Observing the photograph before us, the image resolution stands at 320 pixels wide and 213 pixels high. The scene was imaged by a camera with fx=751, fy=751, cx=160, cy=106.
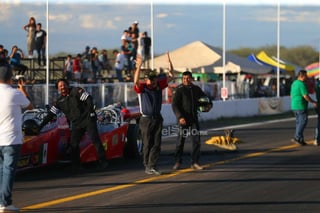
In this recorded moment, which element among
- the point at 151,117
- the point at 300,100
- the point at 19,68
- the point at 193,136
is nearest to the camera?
the point at 151,117

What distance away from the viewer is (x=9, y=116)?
8656 mm

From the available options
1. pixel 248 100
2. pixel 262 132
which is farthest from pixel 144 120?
pixel 248 100

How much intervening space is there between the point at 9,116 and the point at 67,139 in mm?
4106

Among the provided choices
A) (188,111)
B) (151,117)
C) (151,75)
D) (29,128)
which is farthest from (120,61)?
(29,128)

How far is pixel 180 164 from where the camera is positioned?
13.2 meters

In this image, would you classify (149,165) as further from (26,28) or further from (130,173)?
(26,28)

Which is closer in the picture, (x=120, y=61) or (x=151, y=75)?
(x=151, y=75)

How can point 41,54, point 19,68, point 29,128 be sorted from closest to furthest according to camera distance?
point 29,128 < point 19,68 < point 41,54

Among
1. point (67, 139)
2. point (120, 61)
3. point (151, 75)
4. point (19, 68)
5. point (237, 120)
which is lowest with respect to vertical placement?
point (237, 120)

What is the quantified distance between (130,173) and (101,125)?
146 centimetres

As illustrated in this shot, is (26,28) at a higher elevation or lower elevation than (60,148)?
higher

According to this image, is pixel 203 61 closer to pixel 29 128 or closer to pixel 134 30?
pixel 134 30

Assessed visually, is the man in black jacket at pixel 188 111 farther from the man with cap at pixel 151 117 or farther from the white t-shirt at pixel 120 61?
the white t-shirt at pixel 120 61

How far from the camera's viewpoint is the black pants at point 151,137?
1234 cm
